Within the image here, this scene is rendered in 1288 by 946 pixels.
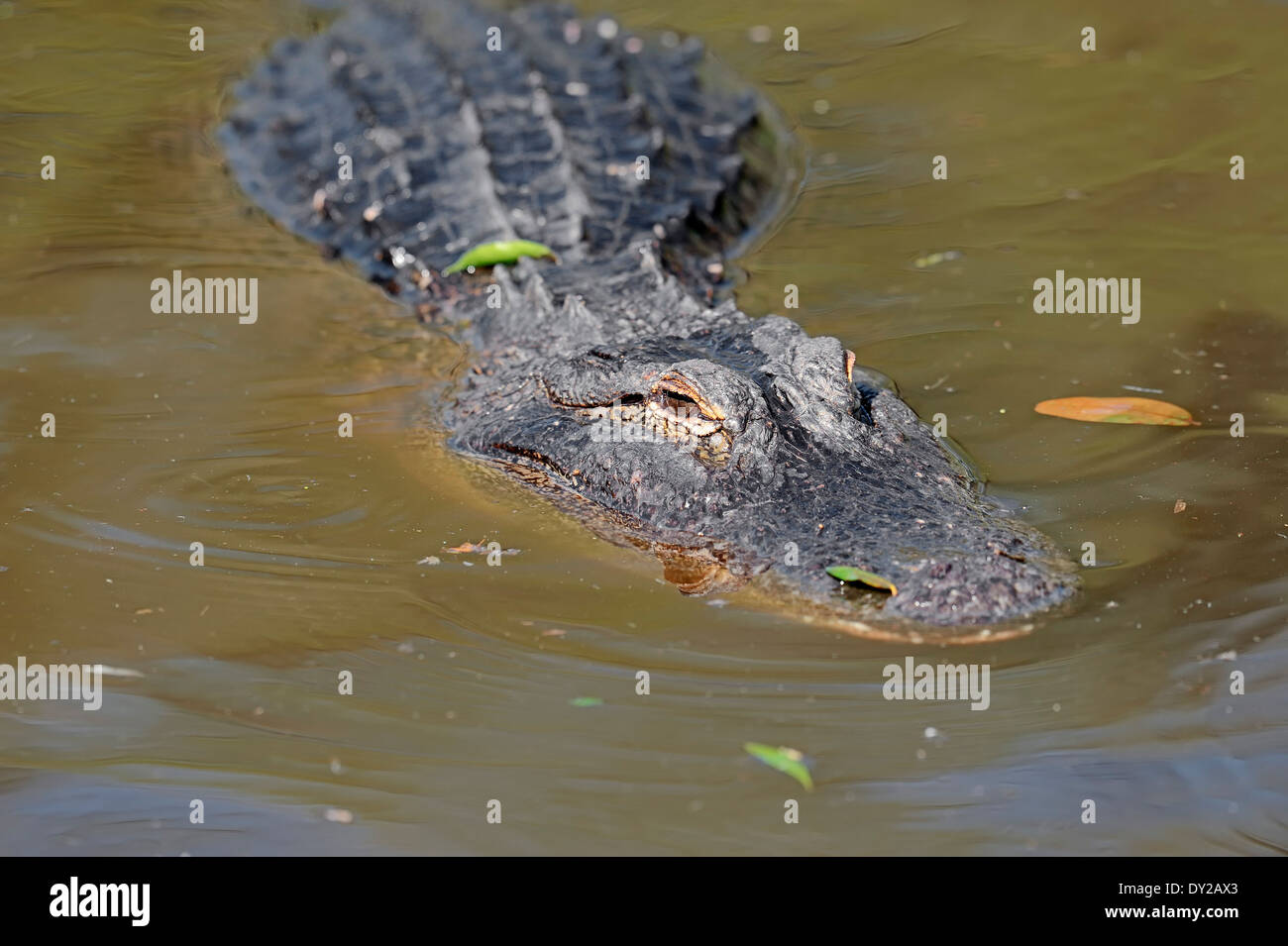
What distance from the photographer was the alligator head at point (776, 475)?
379 centimetres

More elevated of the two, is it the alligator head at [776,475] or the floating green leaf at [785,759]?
the alligator head at [776,475]

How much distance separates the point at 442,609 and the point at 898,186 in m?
4.64

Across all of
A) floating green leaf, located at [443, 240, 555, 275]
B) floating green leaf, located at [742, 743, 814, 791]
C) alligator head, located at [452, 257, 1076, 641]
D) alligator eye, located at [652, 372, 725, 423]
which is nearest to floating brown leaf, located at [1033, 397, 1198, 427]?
alligator head, located at [452, 257, 1076, 641]

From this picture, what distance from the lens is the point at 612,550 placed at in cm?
439

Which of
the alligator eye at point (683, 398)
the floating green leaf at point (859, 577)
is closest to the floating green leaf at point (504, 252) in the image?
the alligator eye at point (683, 398)

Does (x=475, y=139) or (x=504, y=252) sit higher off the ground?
(x=475, y=139)

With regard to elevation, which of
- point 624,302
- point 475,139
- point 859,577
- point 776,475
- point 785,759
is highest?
point 475,139

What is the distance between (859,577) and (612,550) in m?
0.91

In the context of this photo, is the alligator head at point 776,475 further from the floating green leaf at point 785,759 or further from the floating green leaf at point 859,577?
the floating green leaf at point 785,759

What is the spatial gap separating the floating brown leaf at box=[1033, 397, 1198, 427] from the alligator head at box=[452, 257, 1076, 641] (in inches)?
25.7

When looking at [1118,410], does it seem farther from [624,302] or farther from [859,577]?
[624,302]

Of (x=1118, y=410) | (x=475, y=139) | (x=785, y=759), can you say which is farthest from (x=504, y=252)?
(x=785, y=759)

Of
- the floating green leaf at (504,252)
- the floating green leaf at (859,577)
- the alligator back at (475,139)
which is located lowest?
the floating green leaf at (859,577)

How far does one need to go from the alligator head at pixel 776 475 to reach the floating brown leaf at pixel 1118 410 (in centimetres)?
65
